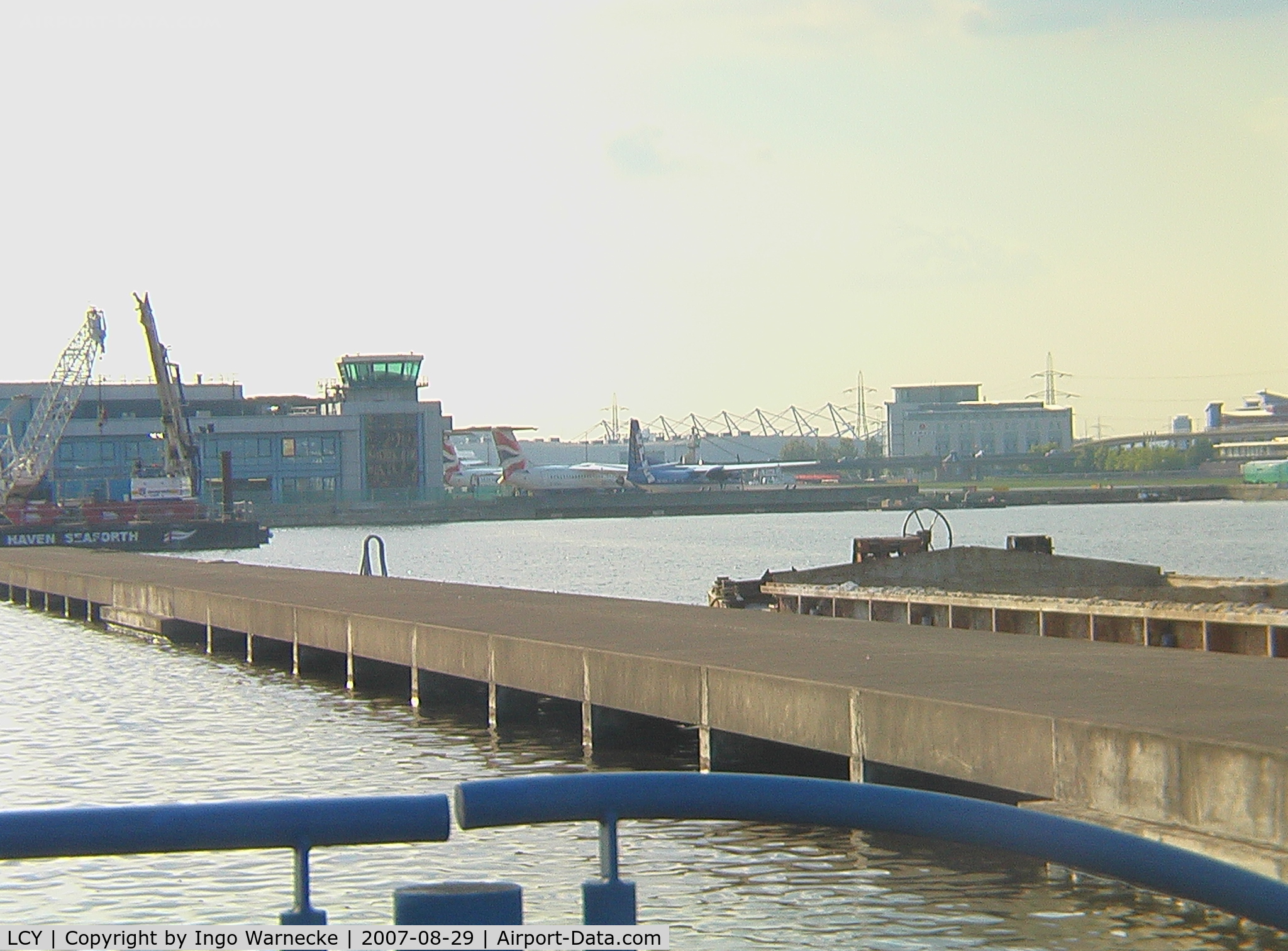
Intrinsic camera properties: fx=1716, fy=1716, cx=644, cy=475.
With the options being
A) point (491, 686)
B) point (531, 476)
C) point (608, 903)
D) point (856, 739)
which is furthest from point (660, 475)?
point (608, 903)

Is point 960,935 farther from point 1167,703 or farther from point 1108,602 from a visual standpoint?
point 1108,602

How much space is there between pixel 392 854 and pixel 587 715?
5236 mm

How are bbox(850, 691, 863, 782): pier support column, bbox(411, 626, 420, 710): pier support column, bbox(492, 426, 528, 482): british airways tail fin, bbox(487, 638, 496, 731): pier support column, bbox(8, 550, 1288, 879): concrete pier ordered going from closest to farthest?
bbox(8, 550, 1288, 879): concrete pier, bbox(850, 691, 863, 782): pier support column, bbox(487, 638, 496, 731): pier support column, bbox(411, 626, 420, 710): pier support column, bbox(492, 426, 528, 482): british airways tail fin

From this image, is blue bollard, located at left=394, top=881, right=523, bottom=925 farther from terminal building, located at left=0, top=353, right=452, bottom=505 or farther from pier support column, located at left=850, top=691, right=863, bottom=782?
terminal building, located at left=0, top=353, right=452, bottom=505

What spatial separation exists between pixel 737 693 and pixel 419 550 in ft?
279

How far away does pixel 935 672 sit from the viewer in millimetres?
15016

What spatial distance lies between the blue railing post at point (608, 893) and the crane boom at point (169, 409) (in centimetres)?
10036

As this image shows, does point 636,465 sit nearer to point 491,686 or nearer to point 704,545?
point 704,545

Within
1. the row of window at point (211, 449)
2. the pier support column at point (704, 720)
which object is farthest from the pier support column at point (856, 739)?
the row of window at point (211, 449)

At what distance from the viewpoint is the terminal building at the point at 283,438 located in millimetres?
134875

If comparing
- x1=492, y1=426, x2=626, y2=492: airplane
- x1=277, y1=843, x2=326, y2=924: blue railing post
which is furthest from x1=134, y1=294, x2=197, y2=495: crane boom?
x1=277, y1=843, x2=326, y2=924: blue railing post

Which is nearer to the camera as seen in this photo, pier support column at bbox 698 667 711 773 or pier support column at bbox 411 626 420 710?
pier support column at bbox 698 667 711 773

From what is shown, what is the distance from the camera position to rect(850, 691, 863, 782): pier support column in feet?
43.7

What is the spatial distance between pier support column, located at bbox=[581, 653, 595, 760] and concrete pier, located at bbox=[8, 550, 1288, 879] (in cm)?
3
